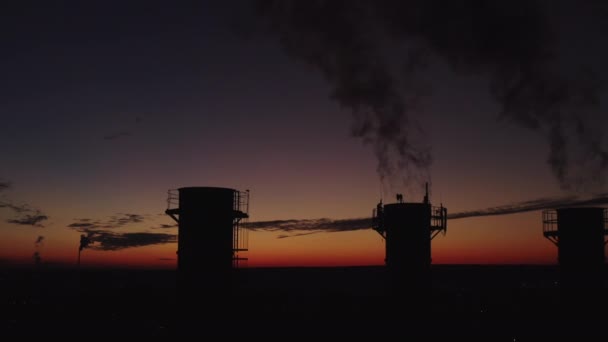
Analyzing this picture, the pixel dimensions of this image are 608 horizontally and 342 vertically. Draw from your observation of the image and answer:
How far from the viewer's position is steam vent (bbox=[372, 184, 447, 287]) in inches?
1350

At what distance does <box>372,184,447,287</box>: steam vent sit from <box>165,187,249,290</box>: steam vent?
10.9 metres

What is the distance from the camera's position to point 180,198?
29359 mm

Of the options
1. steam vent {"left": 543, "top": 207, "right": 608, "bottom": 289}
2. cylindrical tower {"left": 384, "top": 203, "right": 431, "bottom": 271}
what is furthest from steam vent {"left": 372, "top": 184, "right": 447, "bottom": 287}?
steam vent {"left": 543, "top": 207, "right": 608, "bottom": 289}

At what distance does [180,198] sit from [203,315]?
6141mm

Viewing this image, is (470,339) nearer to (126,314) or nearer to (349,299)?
(349,299)

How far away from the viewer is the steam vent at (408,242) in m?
34.3

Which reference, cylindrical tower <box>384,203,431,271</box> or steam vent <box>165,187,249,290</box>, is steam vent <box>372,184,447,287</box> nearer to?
cylindrical tower <box>384,203,431,271</box>

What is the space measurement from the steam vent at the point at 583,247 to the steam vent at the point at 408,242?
9.65 meters

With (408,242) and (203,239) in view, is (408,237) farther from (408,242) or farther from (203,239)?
(203,239)

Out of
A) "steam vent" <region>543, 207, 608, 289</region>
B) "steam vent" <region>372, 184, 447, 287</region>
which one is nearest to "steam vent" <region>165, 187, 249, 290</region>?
"steam vent" <region>372, 184, 447, 287</region>

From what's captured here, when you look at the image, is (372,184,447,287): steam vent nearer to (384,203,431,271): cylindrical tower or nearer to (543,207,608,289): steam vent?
(384,203,431,271): cylindrical tower

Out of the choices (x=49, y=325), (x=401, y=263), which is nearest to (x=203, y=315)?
(x=401, y=263)

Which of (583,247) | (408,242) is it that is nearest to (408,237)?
(408,242)

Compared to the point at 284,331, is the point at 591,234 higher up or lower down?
higher up
